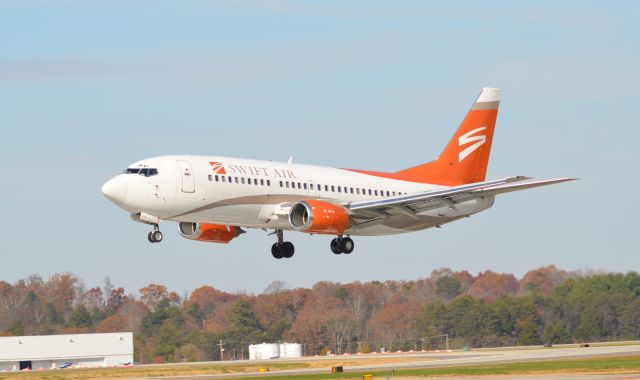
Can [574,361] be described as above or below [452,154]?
below

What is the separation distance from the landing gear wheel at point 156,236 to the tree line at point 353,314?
196ft

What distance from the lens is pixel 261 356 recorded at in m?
124

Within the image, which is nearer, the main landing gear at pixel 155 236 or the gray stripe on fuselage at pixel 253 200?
the main landing gear at pixel 155 236

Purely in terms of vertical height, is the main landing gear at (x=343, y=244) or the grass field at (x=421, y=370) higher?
the main landing gear at (x=343, y=244)

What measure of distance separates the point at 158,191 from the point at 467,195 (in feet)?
61.4

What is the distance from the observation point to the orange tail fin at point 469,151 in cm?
8112

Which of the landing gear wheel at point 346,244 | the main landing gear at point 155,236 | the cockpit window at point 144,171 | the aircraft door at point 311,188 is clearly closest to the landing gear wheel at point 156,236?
the main landing gear at point 155,236

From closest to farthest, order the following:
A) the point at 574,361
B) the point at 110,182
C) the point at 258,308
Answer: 1. the point at 110,182
2. the point at 574,361
3. the point at 258,308

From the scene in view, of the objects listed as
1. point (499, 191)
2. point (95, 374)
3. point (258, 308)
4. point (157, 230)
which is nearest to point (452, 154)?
point (499, 191)

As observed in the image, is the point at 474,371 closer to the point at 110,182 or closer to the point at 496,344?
the point at 110,182

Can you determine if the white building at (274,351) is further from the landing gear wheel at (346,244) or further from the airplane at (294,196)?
the landing gear wheel at (346,244)

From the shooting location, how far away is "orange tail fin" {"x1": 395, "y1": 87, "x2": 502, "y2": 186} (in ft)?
266

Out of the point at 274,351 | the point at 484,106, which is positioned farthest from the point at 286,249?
the point at 274,351

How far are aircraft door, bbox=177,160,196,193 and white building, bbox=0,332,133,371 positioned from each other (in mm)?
64226
